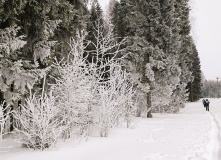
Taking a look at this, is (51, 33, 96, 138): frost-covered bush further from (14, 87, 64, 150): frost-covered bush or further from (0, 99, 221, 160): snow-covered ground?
(14, 87, 64, 150): frost-covered bush

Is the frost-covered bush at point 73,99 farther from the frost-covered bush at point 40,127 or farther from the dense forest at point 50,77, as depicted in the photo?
the frost-covered bush at point 40,127

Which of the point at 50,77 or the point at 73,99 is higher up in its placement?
the point at 50,77

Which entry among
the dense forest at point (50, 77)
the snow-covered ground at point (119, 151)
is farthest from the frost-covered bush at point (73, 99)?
the snow-covered ground at point (119, 151)

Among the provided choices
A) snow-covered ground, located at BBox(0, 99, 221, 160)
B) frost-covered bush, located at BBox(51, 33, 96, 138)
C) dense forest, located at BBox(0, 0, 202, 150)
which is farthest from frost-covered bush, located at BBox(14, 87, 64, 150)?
frost-covered bush, located at BBox(51, 33, 96, 138)

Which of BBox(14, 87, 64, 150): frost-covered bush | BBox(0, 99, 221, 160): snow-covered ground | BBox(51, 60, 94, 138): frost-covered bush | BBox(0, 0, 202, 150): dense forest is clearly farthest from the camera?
BBox(51, 60, 94, 138): frost-covered bush

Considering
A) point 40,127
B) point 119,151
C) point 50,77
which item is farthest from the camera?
point 50,77

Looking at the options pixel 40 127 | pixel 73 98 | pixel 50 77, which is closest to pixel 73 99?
pixel 73 98

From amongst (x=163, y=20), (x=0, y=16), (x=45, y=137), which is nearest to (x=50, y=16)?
(x=0, y=16)

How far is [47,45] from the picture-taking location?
8.79m

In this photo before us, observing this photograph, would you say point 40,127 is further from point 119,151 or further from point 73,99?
point 119,151

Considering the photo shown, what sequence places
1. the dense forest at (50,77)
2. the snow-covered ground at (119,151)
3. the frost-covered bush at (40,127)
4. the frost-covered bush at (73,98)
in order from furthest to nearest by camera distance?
the frost-covered bush at (73,98) < the dense forest at (50,77) < the frost-covered bush at (40,127) < the snow-covered ground at (119,151)

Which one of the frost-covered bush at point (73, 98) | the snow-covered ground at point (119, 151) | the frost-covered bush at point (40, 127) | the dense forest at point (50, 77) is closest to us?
the snow-covered ground at point (119, 151)

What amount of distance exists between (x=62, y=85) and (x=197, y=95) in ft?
179

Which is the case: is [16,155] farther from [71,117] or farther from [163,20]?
[163,20]
